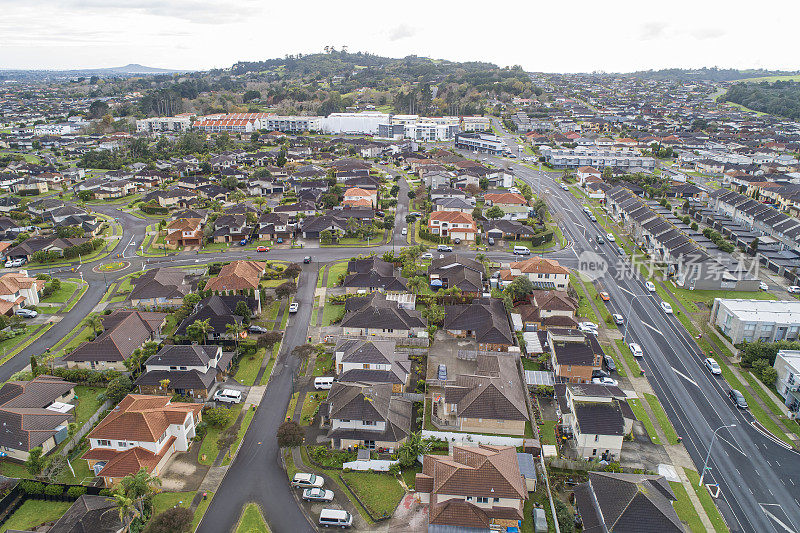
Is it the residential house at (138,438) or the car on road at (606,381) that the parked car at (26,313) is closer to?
the residential house at (138,438)

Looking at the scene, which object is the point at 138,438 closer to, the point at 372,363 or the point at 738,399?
the point at 372,363

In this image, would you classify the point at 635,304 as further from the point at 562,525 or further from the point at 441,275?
the point at 562,525

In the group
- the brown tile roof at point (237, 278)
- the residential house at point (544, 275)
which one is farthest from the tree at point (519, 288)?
the brown tile roof at point (237, 278)

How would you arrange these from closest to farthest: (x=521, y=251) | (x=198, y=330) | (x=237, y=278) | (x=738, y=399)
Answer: (x=738, y=399)
(x=198, y=330)
(x=237, y=278)
(x=521, y=251)

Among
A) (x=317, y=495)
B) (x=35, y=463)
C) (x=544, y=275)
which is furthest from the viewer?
(x=544, y=275)

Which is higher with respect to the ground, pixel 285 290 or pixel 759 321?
pixel 759 321

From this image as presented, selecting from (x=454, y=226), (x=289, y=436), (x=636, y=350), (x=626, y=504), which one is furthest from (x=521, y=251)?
(x=289, y=436)

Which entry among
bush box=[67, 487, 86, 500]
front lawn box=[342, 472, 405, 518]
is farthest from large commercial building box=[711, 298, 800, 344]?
bush box=[67, 487, 86, 500]
